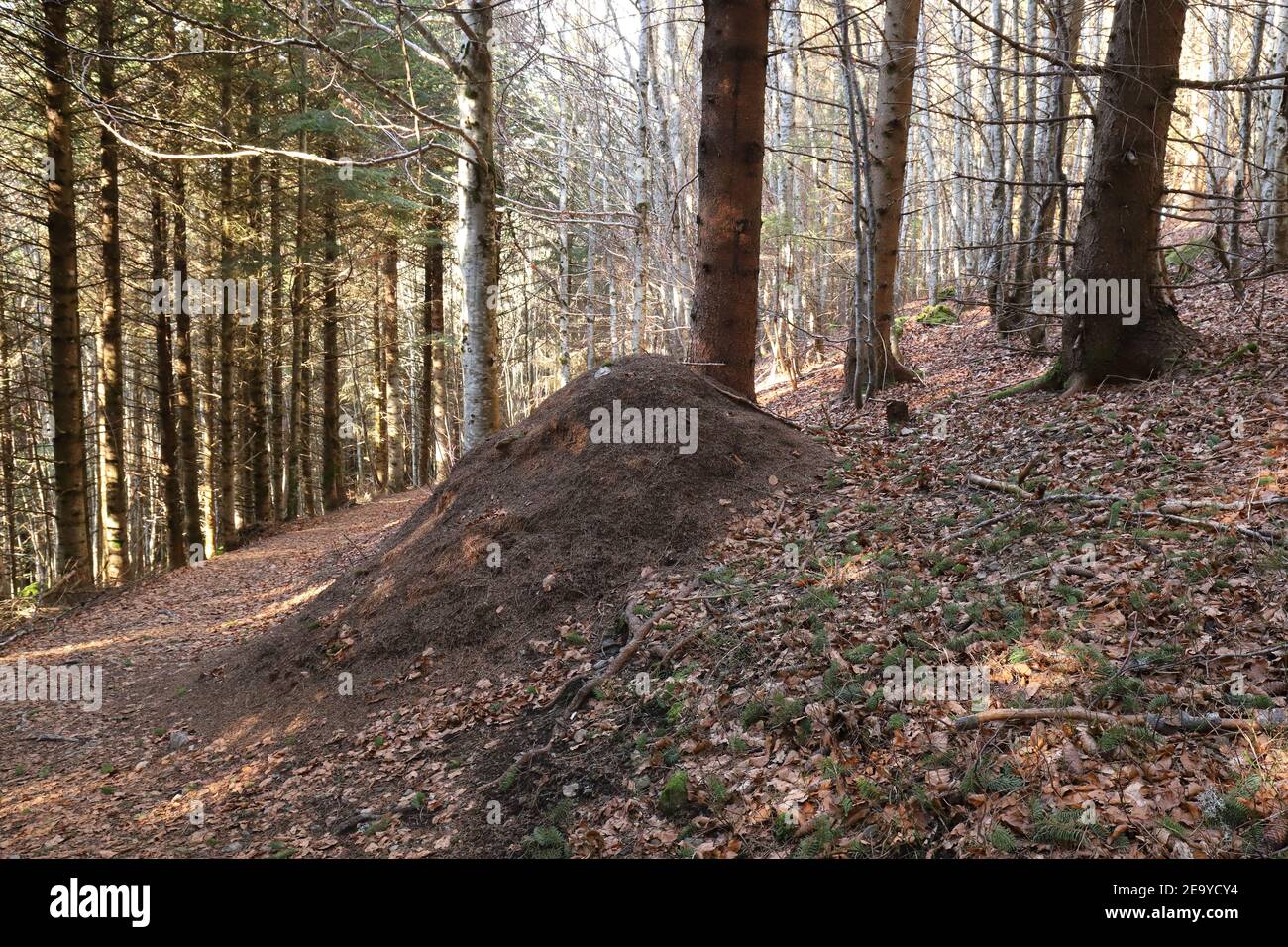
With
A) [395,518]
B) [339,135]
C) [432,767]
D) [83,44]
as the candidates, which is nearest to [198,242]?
[339,135]

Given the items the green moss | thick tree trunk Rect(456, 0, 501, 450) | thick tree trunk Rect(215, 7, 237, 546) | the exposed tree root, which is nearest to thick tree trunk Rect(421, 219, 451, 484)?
thick tree trunk Rect(215, 7, 237, 546)

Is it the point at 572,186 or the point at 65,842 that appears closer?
the point at 65,842

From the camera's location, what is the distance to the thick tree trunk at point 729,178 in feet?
22.6

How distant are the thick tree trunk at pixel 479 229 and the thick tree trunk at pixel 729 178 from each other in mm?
2741

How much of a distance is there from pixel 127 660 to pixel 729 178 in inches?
324

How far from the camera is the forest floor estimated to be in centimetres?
293

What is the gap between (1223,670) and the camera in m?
3.18

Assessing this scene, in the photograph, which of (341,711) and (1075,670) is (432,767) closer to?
(341,711)

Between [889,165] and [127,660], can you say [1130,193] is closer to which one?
[889,165]

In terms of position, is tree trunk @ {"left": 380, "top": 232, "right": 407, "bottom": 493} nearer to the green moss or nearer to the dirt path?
the dirt path

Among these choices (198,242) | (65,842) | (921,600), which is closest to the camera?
(921,600)

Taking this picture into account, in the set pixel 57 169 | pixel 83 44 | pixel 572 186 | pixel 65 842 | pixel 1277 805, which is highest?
pixel 572 186
